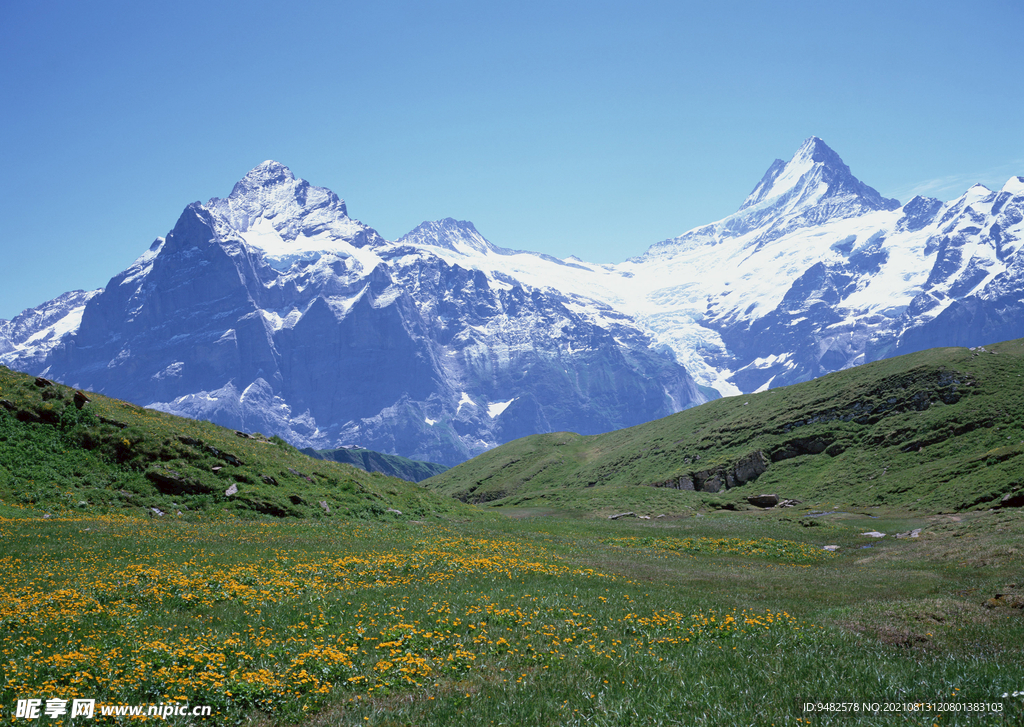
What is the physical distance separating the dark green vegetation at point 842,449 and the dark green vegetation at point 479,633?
46586 millimetres

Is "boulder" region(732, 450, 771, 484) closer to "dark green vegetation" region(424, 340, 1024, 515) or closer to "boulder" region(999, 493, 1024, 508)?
"dark green vegetation" region(424, 340, 1024, 515)

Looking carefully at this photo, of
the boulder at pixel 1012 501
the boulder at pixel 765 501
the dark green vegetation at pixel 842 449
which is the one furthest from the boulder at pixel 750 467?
the boulder at pixel 1012 501

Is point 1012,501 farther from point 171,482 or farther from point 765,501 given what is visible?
point 171,482

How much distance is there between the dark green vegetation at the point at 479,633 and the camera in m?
11.1

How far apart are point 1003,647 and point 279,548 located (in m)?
25.1

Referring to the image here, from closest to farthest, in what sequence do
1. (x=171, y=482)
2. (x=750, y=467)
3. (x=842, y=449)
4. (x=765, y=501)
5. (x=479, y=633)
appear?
(x=479, y=633) < (x=171, y=482) < (x=765, y=501) < (x=842, y=449) < (x=750, y=467)

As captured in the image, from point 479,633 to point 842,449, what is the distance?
328 ft

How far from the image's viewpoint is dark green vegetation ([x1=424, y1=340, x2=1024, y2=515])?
74375mm

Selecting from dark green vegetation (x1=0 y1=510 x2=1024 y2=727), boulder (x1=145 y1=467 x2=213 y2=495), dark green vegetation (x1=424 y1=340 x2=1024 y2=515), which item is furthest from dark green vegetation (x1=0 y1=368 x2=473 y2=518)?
dark green vegetation (x1=424 y1=340 x2=1024 y2=515)

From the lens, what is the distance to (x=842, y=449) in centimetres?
9950

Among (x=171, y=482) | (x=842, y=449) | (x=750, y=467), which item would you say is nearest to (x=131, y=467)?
(x=171, y=482)

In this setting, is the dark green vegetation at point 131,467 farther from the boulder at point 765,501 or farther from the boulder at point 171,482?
the boulder at point 765,501

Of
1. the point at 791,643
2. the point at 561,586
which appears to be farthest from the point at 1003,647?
the point at 561,586

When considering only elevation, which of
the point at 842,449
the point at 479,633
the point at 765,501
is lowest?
the point at 479,633
